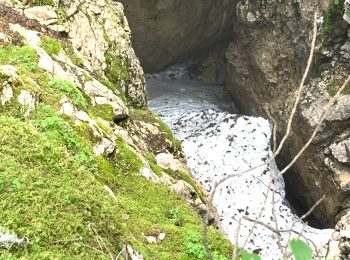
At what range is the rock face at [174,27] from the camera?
1833 centimetres

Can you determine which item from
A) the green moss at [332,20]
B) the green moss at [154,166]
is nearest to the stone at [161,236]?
the green moss at [154,166]

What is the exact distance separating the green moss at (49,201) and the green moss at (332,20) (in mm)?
10810

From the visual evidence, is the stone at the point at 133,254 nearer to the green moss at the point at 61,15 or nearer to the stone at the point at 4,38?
the stone at the point at 4,38

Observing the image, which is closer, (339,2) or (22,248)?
(22,248)

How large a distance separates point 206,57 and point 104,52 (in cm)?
1275

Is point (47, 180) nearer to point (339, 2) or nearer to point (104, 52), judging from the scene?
point (104, 52)

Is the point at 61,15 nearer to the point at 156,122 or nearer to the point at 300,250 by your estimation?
the point at 156,122

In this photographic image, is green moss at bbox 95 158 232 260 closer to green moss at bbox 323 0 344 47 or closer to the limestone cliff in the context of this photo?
the limestone cliff

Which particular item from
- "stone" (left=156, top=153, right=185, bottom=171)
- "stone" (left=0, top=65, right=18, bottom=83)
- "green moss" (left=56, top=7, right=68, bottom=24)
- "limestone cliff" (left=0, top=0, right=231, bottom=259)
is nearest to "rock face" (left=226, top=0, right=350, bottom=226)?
"limestone cliff" (left=0, top=0, right=231, bottom=259)

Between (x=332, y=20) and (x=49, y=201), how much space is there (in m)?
12.0

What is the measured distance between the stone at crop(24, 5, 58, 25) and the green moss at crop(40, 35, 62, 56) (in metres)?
1.04

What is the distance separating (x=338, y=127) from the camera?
41.5 feet

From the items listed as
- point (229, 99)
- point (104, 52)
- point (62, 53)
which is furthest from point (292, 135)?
point (62, 53)

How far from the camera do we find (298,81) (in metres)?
14.8
